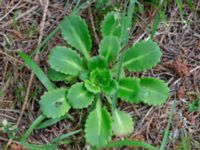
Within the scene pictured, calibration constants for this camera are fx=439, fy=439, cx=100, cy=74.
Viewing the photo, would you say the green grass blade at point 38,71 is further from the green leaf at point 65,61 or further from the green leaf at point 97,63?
the green leaf at point 97,63

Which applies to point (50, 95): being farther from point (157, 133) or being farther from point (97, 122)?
point (157, 133)

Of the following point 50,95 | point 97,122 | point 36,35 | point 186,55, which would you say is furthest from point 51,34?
point 186,55

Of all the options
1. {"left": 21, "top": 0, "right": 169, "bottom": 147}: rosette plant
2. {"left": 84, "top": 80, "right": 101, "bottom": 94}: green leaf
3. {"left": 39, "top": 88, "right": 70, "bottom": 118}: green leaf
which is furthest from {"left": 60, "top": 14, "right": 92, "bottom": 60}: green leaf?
{"left": 39, "top": 88, "right": 70, "bottom": 118}: green leaf

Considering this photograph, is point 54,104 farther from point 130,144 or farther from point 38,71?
point 130,144

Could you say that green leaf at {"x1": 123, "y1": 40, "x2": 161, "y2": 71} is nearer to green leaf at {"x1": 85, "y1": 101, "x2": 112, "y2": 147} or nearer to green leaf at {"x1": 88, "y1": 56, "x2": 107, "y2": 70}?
green leaf at {"x1": 88, "y1": 56, "x2": 107, "y2": 70}

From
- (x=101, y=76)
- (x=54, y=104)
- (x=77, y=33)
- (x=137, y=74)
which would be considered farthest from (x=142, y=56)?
(x=54, y=104)
